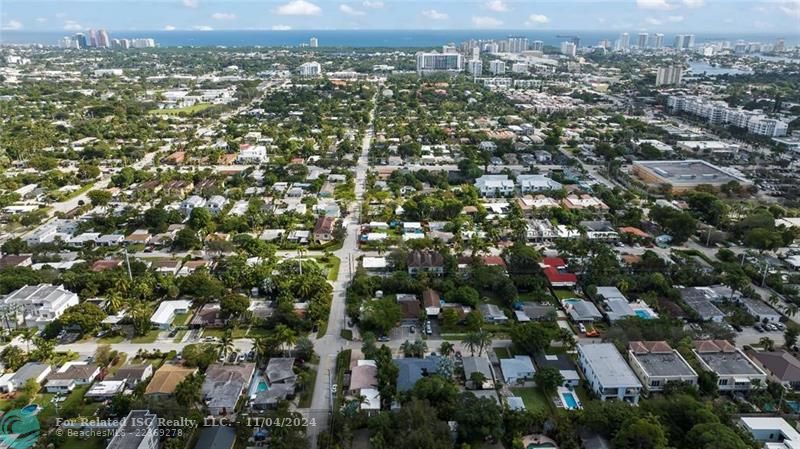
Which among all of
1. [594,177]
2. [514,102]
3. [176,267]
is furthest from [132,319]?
[514,102]

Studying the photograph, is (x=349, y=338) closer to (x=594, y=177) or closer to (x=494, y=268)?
(x=494, y=268)

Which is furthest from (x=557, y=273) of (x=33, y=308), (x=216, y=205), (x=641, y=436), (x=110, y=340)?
(x=33, y=308)

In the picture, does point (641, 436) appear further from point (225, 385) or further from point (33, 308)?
point (33, 308)

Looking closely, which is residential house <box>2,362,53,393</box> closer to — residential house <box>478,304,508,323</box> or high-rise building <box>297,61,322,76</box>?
residential house <box>478,304,508,323</box>

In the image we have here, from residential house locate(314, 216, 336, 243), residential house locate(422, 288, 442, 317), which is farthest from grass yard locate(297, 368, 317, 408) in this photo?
residential house locate(314, 216, 336, 243)

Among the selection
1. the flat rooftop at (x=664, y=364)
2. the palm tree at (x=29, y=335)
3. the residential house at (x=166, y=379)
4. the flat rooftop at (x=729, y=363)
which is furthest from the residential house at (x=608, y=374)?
the palm tree at (x=29, y=335)
